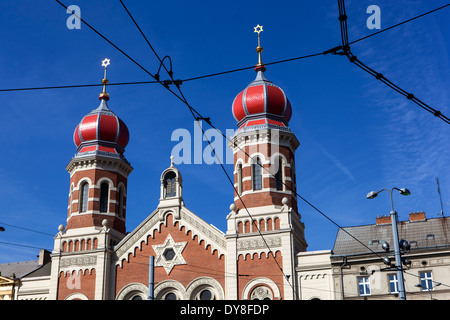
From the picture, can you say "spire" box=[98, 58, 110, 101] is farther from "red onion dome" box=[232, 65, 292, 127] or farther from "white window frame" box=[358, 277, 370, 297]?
"white window frame" box=[358, 277, 370, 297]

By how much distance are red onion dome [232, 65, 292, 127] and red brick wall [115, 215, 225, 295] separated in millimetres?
7506

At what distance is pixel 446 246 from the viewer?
30.6 m

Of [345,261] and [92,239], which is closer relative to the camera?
[345,261]

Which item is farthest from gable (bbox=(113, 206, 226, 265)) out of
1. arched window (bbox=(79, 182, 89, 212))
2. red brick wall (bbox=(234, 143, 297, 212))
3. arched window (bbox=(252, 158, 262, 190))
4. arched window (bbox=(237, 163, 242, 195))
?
arched window (bbox=(79, 182, 89, 212))

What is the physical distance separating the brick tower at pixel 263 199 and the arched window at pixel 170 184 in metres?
3.69

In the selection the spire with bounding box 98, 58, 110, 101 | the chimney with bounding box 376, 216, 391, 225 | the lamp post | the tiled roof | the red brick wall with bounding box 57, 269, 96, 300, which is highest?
the spire with bounding box 98, 58, 110, 101

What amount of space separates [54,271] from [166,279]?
712cm

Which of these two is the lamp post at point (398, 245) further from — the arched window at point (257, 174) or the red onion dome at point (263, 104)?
the red onion dome at point (263, 104)

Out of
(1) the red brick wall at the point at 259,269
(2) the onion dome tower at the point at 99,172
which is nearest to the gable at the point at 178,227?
(1) the red brick wall at the point at 259,269

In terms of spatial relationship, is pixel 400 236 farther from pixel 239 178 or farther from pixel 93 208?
pixel 93 208

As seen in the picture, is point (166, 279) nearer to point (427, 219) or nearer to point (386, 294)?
point (386, 294)

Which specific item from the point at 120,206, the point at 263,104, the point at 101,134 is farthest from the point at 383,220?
the point at 101,134

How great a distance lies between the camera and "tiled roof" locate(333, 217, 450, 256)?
3219cm
